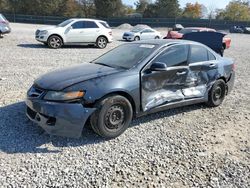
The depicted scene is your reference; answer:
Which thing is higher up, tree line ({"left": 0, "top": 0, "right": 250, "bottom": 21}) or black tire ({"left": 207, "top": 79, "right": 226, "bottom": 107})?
tree line ({"left": 0, "top": 0, "right": 250, "bottom": 21})

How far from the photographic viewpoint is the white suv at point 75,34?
15.1m

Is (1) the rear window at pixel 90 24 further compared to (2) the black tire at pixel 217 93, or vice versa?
(1) the rear window at pixel 90 24

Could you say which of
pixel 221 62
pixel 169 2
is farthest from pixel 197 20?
pixel 221 62

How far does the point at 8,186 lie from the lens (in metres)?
3.37

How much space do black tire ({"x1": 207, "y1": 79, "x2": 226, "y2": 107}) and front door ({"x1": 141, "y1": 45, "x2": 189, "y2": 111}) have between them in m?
0.96

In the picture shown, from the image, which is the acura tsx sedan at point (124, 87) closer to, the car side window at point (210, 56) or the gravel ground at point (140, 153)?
the car side window at point (210, 56)

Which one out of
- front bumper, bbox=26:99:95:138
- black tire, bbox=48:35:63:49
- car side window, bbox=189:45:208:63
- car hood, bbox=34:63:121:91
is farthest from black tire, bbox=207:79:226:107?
black tire, bbox=48:35:63:49

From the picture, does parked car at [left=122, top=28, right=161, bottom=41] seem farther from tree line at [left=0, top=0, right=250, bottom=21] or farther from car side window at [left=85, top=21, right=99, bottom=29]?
tree line at [left=0, top=0, right=250, bottom=21]

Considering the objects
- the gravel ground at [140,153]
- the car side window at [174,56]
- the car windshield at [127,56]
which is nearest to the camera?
the gravel ground at [140,153]

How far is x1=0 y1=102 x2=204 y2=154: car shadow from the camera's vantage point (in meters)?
4.25

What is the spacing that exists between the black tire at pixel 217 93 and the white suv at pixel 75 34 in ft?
34.7

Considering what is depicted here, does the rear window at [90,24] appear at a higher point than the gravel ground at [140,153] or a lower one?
higher

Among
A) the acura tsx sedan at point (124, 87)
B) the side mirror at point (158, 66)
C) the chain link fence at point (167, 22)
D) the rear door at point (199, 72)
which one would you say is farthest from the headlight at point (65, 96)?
the chain link fence at point (167, 22)

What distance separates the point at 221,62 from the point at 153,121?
230 centimetres
